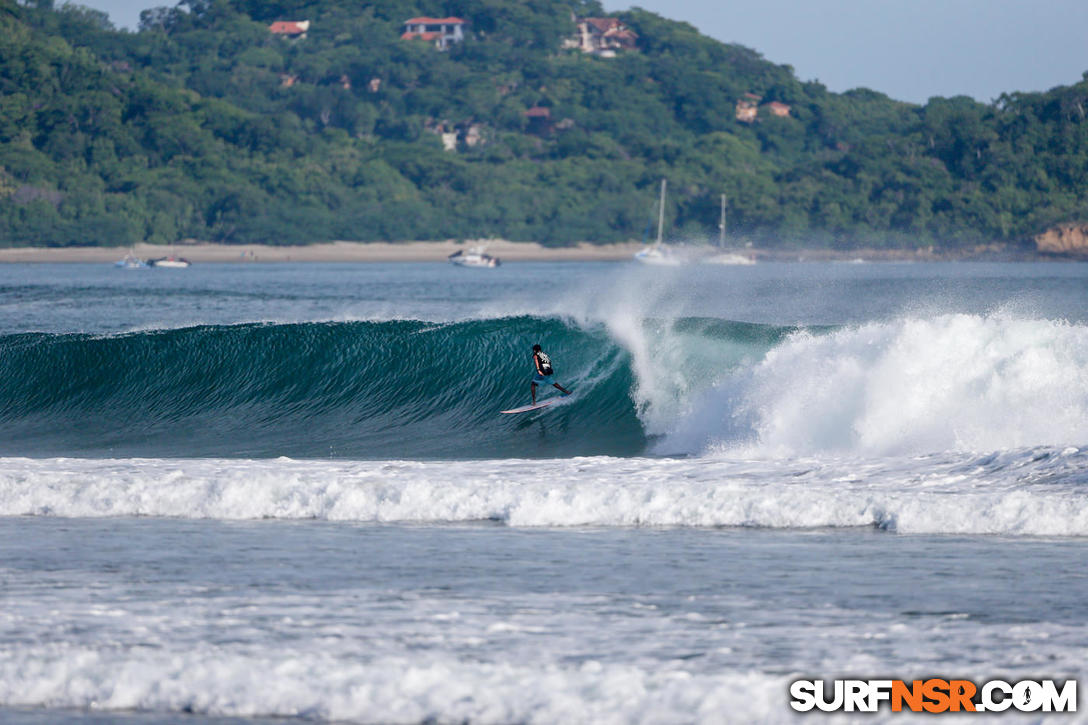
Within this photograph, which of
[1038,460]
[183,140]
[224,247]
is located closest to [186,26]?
[183,140]

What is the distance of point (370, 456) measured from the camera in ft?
55.2

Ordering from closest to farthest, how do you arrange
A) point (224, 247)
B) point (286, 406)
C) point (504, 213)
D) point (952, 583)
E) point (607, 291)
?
point (952, 583), point (286, 406), point (607, 291), point (224, 247), point (504, 213)

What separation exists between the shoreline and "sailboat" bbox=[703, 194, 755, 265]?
0.88 meters

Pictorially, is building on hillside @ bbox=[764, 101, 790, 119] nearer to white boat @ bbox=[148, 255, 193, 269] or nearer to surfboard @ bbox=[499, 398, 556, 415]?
white boat @ bbox=[148, 255, 193, 269]

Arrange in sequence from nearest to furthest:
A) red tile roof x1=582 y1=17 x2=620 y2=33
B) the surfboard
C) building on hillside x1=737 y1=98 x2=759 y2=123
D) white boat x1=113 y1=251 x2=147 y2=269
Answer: the surfboard, white boat x1=113 y1=251 x2=147 y2=269, building on hillside x1=737 y1=98 x2=759 y2=123, red tile roof x1=582 y1=17 x2=620 y2=33

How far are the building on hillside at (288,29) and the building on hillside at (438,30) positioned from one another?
1379 centimetres

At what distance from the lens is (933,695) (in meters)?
6.54

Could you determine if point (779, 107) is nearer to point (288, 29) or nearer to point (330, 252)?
point (288, 29)

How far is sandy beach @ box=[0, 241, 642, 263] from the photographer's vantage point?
11262 cm

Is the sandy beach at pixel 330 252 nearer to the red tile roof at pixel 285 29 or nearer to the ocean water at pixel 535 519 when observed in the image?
the red tile roof at pixel 285 29

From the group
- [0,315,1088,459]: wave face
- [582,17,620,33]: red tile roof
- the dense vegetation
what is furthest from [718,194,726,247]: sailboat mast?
[0,315,1088,459]: wave face

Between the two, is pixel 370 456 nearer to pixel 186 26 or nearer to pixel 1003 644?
pixel 1003 644

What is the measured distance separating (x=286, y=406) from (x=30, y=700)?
13.7m

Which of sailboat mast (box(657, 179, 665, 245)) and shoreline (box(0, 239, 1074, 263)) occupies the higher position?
sailboat mast (box(657, 179, 665, 245))
